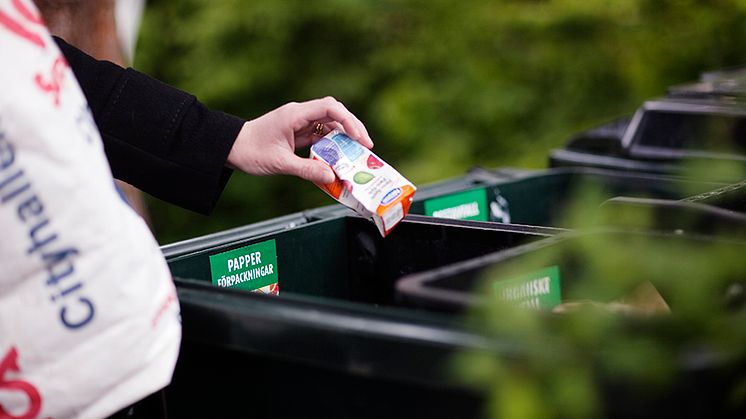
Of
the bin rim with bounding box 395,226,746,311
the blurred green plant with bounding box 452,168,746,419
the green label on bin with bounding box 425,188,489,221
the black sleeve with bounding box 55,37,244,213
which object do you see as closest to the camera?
the blurred green plant with bounding box 452,168,746,419

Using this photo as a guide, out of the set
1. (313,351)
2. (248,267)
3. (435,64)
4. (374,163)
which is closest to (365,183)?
(374,163)

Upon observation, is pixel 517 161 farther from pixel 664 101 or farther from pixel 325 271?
pixel 325 271

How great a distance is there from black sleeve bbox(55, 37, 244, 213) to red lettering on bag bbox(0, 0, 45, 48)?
55 cm

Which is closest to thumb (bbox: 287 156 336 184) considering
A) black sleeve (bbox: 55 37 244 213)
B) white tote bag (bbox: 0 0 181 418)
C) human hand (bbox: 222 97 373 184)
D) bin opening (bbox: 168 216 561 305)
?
human hand (bbox: 222 97 373 184)

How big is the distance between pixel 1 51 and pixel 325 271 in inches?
41.3

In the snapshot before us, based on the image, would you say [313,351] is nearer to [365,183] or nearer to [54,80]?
[54,80]

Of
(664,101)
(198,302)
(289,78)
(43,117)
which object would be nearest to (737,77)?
(664,101)

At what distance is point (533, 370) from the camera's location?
3.37 feet

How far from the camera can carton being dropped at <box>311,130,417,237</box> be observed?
187cm

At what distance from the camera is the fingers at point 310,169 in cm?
189

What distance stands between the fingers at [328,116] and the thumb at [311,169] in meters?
0.09

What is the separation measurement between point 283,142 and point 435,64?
3.88 metres

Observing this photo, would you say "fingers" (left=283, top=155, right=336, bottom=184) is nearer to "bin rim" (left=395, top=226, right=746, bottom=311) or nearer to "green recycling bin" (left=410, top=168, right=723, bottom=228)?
"bin rim" (left=395, top=226, right=746, bottom=311)

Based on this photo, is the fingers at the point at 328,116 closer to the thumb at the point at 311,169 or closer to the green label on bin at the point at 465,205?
the thumb at the point at 311,169
